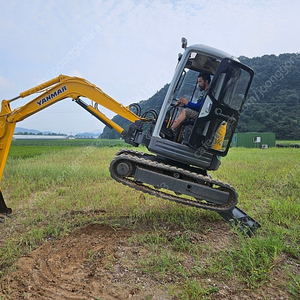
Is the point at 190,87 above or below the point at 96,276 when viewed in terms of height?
above

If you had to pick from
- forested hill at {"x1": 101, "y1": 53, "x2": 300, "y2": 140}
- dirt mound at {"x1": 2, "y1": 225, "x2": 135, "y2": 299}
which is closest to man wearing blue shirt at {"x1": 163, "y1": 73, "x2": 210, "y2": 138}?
dirt mound at {"x1": 2, "y1": 225, "x2": 135, "y2": 299}

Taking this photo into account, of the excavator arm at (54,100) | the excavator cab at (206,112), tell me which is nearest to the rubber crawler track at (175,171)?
the excavator cab at (206,112)

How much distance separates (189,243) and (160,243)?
16.1 inches

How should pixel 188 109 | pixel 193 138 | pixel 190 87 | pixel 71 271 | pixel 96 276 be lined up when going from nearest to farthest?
pixel 96 276 → pixel 71 271 → pixel 193 138 → pixel 188 109 → pixel 190 87

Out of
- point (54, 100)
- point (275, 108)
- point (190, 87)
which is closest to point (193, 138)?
point (190, 87)

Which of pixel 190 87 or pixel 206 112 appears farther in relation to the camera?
pixel 190 87

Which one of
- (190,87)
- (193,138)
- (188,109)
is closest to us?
(193,138)

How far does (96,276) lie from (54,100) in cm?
321

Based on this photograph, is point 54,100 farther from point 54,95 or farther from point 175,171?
point 175,171

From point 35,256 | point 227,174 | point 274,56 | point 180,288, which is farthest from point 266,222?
point 274,56

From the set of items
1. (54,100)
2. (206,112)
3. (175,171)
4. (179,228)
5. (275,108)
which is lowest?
(179,228)

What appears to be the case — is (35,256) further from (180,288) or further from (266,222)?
(266,222)

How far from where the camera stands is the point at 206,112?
3.85 metres

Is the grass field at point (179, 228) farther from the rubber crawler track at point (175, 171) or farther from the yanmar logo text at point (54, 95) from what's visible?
the yanmar logo text at point (54, 95)
